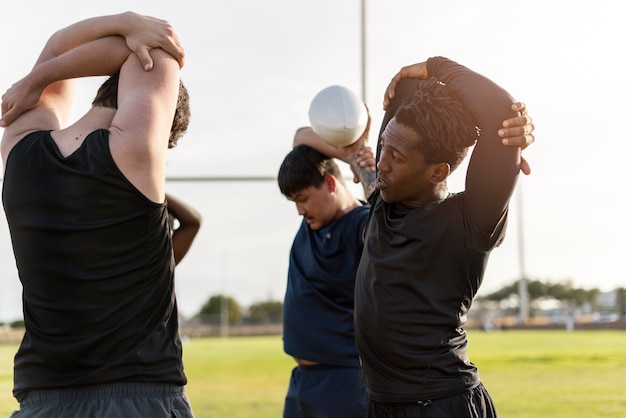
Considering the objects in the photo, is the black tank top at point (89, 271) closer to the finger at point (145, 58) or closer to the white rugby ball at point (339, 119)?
the finger at point (145, 58)

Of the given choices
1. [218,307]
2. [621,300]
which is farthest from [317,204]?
[218,307]

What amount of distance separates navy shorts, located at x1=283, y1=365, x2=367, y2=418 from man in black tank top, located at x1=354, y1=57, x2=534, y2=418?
0.83 m

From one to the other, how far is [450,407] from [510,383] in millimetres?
8467

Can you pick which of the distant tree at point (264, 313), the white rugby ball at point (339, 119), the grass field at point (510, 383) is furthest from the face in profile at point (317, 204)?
the distant tree at point (264, 313)

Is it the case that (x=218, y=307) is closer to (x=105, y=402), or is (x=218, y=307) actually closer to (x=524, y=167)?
(x=524, y=167)

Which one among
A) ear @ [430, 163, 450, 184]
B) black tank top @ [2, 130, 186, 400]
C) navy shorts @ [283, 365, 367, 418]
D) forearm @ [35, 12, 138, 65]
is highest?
forearm @ [35, 12, 138, 65]

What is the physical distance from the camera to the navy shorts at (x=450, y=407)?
74.6 inches

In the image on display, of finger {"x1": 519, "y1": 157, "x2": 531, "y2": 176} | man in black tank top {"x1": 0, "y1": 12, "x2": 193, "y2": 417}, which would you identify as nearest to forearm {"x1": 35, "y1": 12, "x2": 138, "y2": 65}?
man in black tank top {"x1": 0, "y1": 12, "x2": 193, "y2": 417}

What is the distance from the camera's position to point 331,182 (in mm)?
3010

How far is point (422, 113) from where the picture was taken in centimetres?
197

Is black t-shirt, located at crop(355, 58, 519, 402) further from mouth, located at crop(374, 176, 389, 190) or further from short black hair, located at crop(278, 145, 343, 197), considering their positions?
short black hair, located at crop(278, 145, 343, 197)

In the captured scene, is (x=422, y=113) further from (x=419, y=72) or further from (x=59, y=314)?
(x=59, y=314)

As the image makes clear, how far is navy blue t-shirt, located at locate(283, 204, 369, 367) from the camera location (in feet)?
9.45

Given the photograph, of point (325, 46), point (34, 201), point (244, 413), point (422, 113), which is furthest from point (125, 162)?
point (244, 413)
